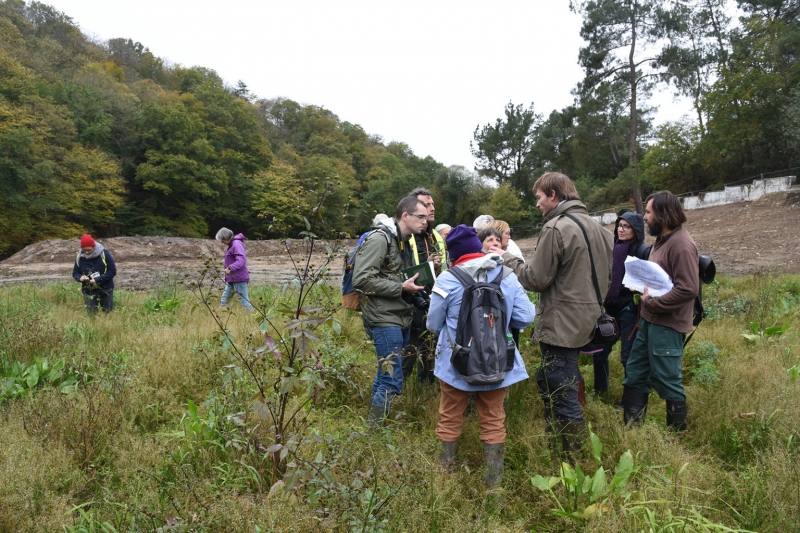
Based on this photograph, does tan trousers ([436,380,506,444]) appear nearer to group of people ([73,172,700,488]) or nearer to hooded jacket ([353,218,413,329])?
group of people ([73,172,700,488])

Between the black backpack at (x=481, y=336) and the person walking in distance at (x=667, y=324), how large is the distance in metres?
1.26

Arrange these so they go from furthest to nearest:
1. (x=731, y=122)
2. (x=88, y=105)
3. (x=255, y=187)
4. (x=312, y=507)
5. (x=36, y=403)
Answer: (x=255, y=187), (x=88, y=105), (x=731, y=122), (x=36, y=403), (x=312, y=507)

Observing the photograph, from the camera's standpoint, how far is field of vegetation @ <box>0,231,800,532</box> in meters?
2.16

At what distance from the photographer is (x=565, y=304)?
10.1 ft

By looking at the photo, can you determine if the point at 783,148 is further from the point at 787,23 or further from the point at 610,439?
the point at 610,439

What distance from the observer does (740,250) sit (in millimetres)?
15125

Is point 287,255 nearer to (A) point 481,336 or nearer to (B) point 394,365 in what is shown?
(B) point 394,365

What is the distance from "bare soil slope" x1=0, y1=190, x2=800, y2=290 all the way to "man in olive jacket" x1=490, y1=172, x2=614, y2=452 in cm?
873

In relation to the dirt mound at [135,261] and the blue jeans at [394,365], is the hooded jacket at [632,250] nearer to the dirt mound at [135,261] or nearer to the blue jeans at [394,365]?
the blue jeans at [394,365]

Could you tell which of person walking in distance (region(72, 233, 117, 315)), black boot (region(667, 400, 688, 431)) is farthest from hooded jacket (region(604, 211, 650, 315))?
person walking in distance (region(72, 233, 117, 315))

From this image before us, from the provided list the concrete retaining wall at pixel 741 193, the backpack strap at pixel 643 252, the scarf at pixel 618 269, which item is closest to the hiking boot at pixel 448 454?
the scarf at pixel 618 269

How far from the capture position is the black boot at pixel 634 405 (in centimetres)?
345

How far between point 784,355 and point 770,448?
6.80 feet

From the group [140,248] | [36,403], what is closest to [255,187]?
[140,248]
